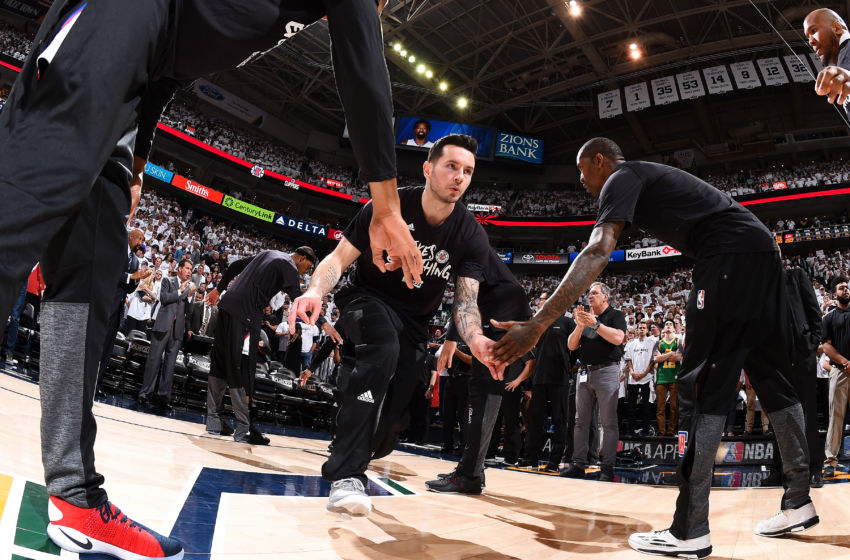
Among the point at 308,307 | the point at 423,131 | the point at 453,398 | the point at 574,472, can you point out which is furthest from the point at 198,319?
the point at 423,131

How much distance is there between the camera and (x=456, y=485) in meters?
3.59

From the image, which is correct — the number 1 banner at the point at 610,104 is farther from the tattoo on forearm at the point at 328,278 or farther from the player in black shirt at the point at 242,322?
the tattoo on forearm at the point at 328,278

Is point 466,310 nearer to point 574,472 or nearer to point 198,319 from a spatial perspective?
point 574,472

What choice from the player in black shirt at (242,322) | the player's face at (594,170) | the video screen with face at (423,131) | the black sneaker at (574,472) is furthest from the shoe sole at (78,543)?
the video screen with face at (423,131)

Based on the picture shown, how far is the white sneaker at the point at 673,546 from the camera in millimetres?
2145

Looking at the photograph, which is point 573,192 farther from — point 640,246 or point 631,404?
point 631,404

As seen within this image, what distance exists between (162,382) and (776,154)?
30553mm

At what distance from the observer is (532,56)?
82.4 ft

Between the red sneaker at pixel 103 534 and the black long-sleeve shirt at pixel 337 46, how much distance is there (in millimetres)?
987

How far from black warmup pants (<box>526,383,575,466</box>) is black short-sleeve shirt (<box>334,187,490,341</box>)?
3720mm

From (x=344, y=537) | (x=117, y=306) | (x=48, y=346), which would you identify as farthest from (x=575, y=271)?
(x=117, y=306)

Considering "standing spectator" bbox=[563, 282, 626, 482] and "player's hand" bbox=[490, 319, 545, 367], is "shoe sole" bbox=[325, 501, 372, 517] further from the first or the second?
"standing spectator" bbox=[563, 282, 626, 482]

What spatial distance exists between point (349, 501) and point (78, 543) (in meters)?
0.94

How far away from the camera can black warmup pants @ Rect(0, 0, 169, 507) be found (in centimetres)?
84
